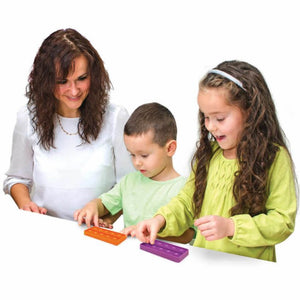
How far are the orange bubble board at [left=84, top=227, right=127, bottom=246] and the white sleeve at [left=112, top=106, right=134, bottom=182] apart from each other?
49 cm

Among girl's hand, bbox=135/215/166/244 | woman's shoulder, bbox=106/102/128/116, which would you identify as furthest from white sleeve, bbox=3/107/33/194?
girl's hand, bbox=135/215/166/244

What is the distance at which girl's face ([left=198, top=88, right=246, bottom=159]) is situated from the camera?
1105mm

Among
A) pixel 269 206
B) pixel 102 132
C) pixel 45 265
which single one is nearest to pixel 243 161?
pixel 269 206

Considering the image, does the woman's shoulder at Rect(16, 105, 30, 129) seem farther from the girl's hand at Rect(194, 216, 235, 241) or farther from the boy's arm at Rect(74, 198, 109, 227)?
the girl's hand at Rect(194, 216, 235, 241)

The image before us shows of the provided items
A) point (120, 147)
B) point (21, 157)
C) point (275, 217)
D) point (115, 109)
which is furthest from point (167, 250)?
point (21, 157)

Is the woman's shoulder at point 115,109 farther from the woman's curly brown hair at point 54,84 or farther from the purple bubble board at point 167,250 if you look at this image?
the purple bubble board at point 167,250

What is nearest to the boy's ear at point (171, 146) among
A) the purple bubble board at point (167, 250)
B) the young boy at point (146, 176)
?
the young boy at point (146, 176)

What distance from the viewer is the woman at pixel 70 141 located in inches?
64.1

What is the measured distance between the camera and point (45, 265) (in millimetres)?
1060

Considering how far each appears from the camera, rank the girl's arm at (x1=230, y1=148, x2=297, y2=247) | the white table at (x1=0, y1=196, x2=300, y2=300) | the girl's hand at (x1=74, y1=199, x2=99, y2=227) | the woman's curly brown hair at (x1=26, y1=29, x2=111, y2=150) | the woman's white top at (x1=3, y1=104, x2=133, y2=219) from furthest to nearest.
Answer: the woman's white top at (x1=3, y1=104, x2=133, y2=219) → the woman's curly brown hair at (x1=26, y1=29, x2=111, y2=150) → the girl's hand at (x1=74, y1=199, x2=99, y2=227) → the girl's arm at (x1=230, y1=148, x2=297, y2=247) → the white table at (x1=0, y1=196, x2=300, y2=300)

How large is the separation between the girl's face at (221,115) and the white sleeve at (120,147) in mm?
624

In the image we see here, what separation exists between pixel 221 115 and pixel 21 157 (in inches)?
40.4

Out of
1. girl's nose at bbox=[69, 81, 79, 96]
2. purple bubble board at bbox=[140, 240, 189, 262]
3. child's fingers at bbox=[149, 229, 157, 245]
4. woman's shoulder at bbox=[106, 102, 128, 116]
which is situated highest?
girl's nose at bbox=[69, 81, 79, 96]

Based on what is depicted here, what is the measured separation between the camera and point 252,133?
1122 millimetres
